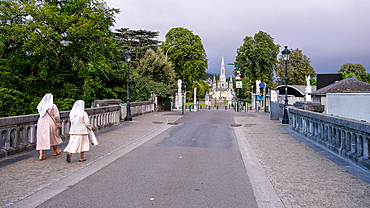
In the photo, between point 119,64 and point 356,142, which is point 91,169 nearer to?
point 356,142

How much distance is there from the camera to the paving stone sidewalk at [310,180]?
4594mm

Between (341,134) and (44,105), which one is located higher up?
(44,105)

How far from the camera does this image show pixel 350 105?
9867 mm

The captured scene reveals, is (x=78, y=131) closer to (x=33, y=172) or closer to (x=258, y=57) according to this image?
(x=33, y=172)

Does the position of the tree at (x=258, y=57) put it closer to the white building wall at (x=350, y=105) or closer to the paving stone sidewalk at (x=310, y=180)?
the white building wall at (x=350, y=105)

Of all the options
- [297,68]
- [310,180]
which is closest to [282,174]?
[310,180]

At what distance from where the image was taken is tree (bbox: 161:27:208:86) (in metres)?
52.0

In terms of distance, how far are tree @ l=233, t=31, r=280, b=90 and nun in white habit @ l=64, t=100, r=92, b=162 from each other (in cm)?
5185

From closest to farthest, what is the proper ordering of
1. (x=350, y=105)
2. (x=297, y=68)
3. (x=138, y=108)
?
1. (x=350, y=105)
2. (x=138, y=108)
3. (x=297, y=68)

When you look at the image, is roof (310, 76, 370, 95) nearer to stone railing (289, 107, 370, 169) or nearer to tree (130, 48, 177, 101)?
stone railing (289, 107, 370, 169)

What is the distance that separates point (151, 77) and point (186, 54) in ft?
59.0

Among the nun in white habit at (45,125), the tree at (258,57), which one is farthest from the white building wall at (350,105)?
the tree at (258,57)

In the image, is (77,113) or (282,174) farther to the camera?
(77,113)

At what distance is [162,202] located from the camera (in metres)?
4.50
